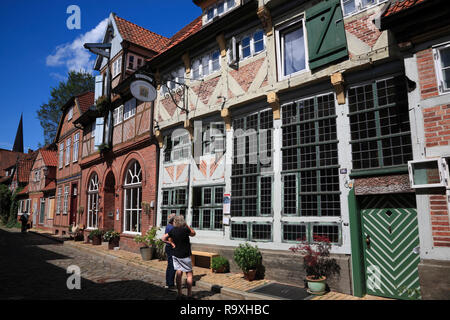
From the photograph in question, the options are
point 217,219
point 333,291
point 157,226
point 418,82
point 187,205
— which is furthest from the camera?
point 157,226

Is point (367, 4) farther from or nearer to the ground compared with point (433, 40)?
farther from the ground

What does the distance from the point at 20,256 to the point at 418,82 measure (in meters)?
15.6

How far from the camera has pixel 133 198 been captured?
1495cm

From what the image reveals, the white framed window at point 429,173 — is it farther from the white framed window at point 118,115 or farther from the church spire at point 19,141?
the church spire at point 19,141

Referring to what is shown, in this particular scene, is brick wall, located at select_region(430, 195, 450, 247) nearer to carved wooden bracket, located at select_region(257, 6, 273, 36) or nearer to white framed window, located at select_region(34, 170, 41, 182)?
carved wooden bracket, located at select_region(257, 6, 273, 36)

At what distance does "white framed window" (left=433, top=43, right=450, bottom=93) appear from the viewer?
567cm

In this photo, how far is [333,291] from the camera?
6.76 metres

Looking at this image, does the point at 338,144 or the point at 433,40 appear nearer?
the point at 433,40

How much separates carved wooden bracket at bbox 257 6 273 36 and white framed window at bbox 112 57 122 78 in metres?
10.5

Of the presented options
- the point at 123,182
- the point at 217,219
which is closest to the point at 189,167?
the point at 217,219

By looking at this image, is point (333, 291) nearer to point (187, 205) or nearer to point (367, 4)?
point (187, 205)

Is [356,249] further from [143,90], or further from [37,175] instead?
[37,175]

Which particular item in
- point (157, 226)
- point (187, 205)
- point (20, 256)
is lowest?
point (20, 256)
